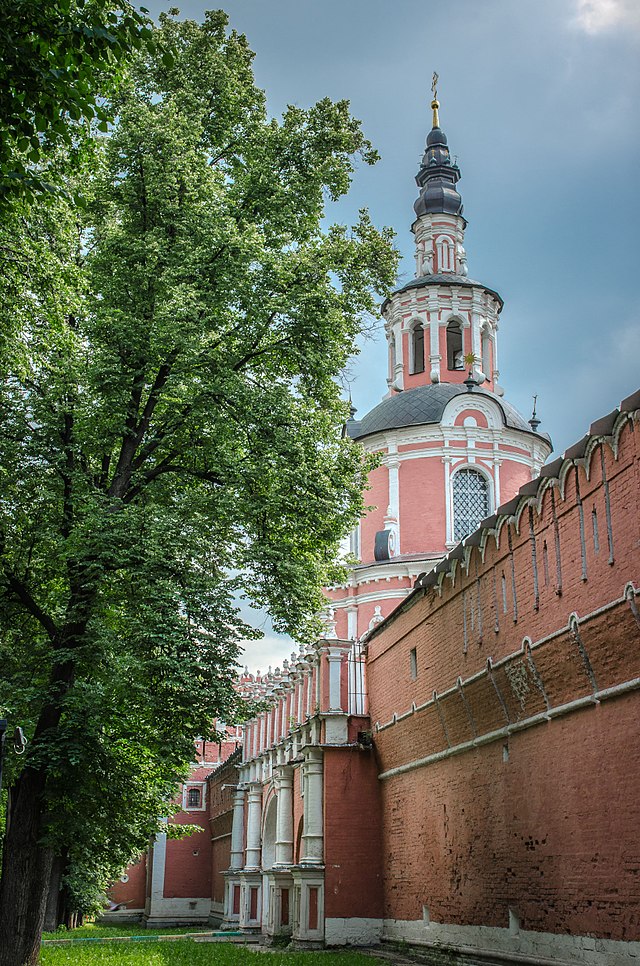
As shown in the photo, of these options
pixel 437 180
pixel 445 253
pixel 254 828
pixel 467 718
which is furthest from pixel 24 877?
pixel 437 180

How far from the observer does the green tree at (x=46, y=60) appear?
8.50 meters

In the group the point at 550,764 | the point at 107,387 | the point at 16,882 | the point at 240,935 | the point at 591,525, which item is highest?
the point at 107,387

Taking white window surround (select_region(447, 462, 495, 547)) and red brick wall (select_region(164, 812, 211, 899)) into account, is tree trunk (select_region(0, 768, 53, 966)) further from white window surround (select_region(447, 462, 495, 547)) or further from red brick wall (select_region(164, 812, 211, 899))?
red brick wall (select_region(164, 812, 211, 899))

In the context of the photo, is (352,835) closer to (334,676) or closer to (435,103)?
(334,676)

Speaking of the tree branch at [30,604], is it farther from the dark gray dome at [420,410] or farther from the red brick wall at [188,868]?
the red brick wall at [188,868]

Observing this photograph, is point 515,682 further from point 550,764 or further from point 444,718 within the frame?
point 444,718

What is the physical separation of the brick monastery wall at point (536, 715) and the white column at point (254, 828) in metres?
11.7

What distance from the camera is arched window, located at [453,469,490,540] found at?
30.7m

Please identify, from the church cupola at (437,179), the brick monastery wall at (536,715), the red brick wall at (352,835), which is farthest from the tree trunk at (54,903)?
the church cupola at (437,179)

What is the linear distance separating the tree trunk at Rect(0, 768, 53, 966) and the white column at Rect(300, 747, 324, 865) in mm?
5927

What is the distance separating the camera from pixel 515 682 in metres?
12.4

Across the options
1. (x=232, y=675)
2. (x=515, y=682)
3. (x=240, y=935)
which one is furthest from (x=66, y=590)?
(x=240, y=935)

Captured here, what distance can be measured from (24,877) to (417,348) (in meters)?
24.2

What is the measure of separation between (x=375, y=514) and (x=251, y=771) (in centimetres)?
854
